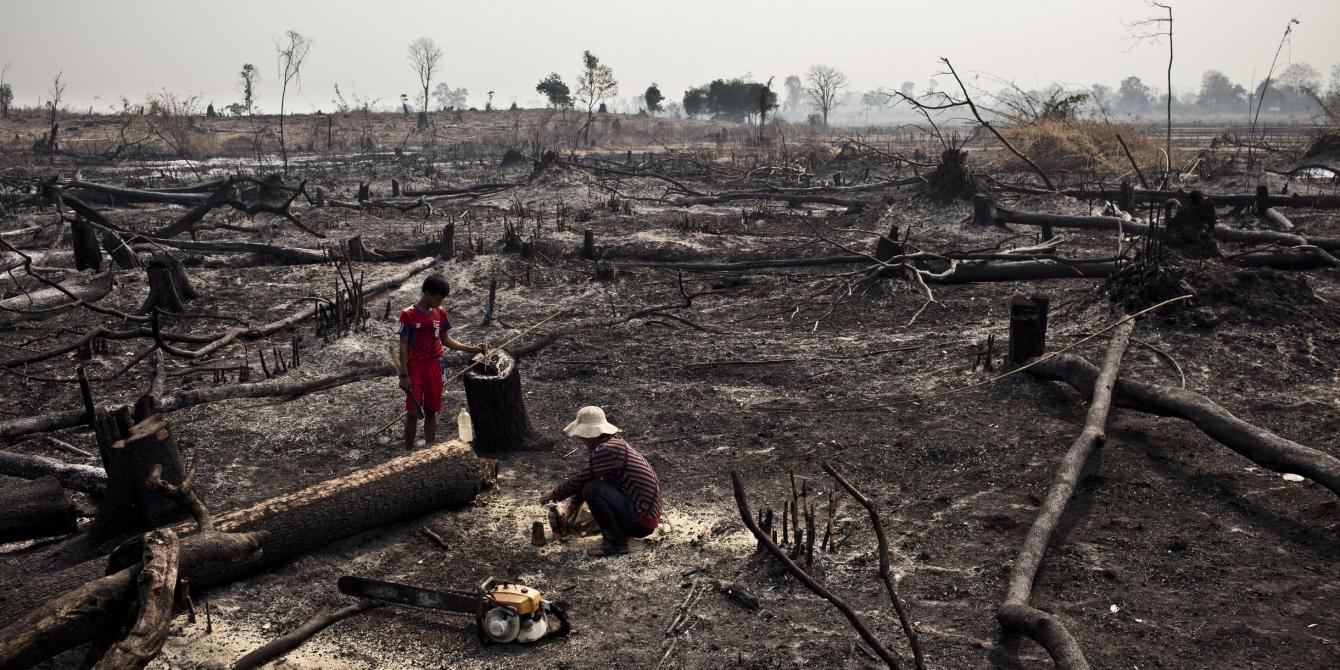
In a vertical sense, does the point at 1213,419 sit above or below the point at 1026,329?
below

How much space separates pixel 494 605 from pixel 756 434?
10.7ft

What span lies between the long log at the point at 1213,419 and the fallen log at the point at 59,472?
265 inches

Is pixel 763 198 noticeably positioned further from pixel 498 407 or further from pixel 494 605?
pixel 494 605

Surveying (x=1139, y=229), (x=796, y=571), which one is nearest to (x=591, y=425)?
(x=796, y=571)

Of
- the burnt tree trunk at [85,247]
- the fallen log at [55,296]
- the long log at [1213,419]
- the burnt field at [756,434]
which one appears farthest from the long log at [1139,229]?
the burnt tree trunk at [85,247]

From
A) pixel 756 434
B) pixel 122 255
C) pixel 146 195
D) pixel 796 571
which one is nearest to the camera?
pixel 796 571

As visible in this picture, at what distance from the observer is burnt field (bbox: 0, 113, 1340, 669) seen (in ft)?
14.3

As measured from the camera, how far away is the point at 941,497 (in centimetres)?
582

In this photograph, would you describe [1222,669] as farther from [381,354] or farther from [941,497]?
[381,354]

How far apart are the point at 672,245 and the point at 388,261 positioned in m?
4.54

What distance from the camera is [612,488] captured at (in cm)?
520

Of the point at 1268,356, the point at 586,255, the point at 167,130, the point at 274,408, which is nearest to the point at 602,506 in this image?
the point at 274,408

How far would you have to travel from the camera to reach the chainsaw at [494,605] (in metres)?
4.29

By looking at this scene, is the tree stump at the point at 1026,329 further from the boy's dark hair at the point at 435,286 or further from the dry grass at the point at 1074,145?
the dry grass at the point at 1074,145
